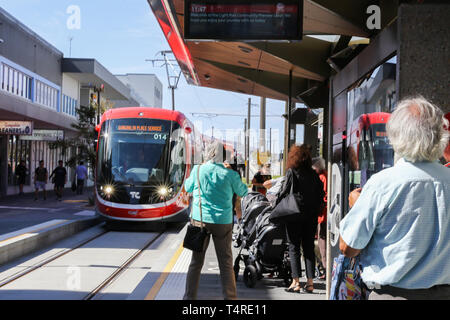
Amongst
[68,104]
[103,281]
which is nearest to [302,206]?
[103,281]

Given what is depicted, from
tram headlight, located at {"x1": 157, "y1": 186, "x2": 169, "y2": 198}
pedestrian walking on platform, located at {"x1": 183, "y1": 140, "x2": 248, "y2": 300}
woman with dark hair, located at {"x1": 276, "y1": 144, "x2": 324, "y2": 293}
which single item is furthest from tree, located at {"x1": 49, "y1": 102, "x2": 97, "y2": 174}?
pedestrian walking on platform, located at {"x1": 183, "y1": 140, "x2": 248, "y2": 300}

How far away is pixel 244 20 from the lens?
6863 mm

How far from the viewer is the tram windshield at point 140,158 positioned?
1444 centimetres

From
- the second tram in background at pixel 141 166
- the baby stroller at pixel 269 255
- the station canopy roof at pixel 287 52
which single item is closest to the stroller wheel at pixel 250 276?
the baby stroller at pixel 269 255

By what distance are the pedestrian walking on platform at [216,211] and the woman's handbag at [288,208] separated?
968 millimetres

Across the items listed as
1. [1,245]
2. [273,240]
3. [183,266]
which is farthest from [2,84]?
[273,240]

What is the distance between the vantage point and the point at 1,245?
8.95 m

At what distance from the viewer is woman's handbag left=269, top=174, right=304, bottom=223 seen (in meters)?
6.34

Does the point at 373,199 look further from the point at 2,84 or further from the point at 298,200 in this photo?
the point at 2,84

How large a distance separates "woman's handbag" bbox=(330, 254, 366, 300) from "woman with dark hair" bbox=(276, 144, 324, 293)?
3.61 m

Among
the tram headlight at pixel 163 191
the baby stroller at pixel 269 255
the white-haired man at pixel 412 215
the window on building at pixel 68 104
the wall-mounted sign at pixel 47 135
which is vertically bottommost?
the baby stroller at pixel 269 255

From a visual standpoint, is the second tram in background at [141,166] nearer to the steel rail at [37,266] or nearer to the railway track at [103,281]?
the railway track at [103,281]

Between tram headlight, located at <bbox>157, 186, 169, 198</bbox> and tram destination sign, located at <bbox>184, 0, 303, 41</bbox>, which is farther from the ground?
tram destination sign, located at <bbox>184, 0, 303, 41</bbox>

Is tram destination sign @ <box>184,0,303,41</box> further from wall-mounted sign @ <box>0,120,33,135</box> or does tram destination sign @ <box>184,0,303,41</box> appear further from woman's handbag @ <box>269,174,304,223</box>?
wall-mounted sign @ <box>0,120,33,135</box>
